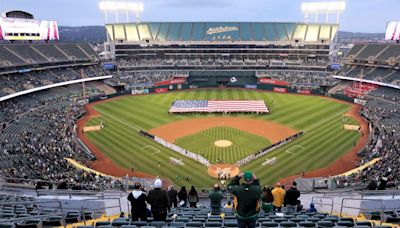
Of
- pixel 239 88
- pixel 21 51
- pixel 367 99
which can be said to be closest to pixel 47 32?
pixel 21 51

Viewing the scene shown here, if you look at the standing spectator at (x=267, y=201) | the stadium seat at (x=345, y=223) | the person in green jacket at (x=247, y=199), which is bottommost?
the standing spectator at (x=267, y=201)

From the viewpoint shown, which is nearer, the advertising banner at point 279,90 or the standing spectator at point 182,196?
the standing spectator at point 182,196

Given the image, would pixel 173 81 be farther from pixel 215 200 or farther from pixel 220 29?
pixel 215 200

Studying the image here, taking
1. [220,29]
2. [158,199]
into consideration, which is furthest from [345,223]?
[220,29]

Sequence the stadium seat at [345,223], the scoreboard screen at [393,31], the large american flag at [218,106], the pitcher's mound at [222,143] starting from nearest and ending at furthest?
the stadium seat at [345,223] → the pitcher's mound at [222,143] → the large american flag at [218,106] → the scoreboard screen at [393,31]

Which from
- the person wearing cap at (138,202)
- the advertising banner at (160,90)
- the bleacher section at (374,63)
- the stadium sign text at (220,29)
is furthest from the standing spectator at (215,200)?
the stadium sign text at (220,29)

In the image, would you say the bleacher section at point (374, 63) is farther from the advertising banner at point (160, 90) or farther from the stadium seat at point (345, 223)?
the stadium seat at point (345, 223)

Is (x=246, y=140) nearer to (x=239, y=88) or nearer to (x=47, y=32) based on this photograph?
(x=239, y=88)
